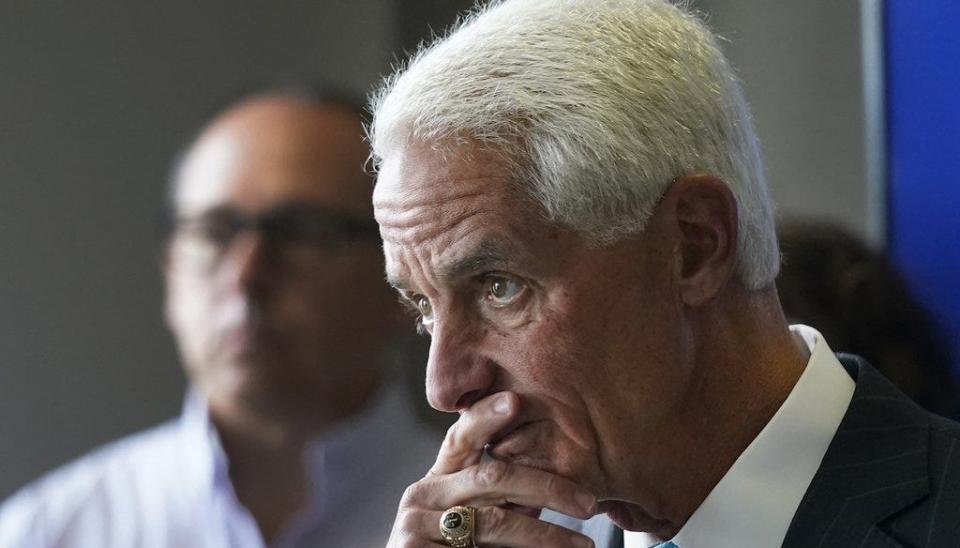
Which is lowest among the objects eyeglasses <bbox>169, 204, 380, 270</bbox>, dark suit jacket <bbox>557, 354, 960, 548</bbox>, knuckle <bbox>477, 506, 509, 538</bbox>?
eyeglasses <bbox>169, 204, 380, 270</bbox>

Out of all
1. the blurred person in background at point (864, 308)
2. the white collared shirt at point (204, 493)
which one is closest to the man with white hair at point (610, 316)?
the blurred person in background at point (864, 308)

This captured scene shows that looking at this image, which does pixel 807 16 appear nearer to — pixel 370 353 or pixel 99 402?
pixel 370 353

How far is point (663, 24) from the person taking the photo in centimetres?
179

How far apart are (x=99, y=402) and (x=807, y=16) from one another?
243 cm

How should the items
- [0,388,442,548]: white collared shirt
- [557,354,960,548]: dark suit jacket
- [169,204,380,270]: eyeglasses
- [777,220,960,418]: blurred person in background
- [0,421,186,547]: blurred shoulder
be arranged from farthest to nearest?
1. [0,421,186,547]: blurred shoulder
2. [0,388,442,548]: white collared shirt
3. [169,204,380,270]: eyeglasses
4. [777,220,960,418]: blurred person in background
5. [557,354,960,548]: dark suit jacket

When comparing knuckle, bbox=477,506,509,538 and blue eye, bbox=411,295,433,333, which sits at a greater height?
blue eye, bbox=411,295,433,333

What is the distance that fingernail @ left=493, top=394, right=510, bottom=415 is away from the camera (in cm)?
168

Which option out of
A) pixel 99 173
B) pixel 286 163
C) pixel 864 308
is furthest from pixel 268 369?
pixel 864 308

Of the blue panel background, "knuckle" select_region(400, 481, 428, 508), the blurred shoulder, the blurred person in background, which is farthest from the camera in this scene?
the blurred shoulder

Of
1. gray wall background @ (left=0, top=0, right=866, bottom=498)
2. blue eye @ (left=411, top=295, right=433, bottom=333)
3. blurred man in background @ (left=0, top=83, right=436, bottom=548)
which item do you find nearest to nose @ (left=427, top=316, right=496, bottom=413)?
blue eye @ (left=411, top=295, right=433, bottom=333)

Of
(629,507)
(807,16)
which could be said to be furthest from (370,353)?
(629,507)

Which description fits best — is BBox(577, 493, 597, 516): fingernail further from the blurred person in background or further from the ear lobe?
the blurred person in background

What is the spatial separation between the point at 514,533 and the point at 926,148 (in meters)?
1.65

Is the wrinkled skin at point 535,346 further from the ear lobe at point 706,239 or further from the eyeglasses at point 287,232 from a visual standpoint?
the eyeglasses at point 287,232
